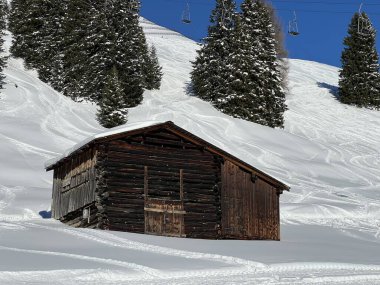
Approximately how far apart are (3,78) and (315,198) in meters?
30.4

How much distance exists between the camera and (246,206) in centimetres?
2980

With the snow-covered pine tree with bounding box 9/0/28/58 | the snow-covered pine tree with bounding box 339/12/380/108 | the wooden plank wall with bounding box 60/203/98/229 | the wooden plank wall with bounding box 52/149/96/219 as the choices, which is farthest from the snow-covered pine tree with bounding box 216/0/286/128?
the wooden plank wall with bounding box 60/203/98/229

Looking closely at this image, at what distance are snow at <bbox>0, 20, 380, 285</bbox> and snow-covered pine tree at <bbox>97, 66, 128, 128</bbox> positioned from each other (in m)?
1.07

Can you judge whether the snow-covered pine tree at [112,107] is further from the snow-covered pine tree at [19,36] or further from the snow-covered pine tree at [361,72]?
the snow-covered pine tree at [361,72]

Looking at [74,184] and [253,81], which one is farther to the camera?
[253,81]

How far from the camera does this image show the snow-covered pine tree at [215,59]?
→ 61594 mm

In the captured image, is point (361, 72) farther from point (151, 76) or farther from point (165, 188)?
point (165, 188)

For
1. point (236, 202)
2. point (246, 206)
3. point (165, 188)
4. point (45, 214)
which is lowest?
point (45, 214)

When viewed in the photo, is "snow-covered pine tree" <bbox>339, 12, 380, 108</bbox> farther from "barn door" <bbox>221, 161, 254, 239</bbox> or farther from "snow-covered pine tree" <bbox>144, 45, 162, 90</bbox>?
"barn door" <bbox>221, 161, 254, 239</bbox>

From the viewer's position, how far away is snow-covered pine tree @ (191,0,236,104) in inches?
2425

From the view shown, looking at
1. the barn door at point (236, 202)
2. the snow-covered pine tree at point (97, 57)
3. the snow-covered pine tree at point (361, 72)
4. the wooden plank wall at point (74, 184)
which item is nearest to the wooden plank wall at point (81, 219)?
the wooden plank wall at point (74, 184)

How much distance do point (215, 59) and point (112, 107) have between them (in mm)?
13189

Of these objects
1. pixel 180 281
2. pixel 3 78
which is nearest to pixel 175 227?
pixel 180 281

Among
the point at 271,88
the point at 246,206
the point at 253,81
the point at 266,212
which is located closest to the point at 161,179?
the point at 246,206
